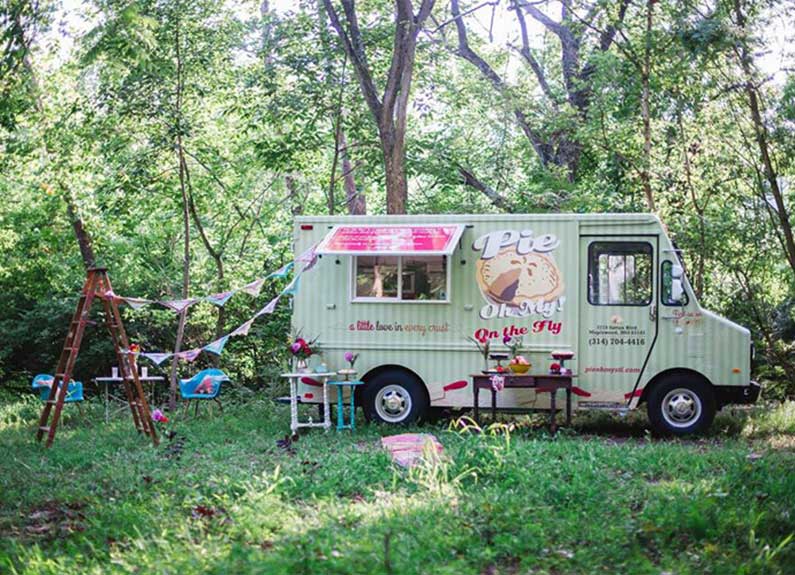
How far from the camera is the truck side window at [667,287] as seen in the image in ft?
36.6

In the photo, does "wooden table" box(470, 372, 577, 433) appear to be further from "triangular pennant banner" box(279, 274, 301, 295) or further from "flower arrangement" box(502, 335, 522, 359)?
"triangular pennant banner" box(279, 274, 301, 295)

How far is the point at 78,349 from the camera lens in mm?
10578

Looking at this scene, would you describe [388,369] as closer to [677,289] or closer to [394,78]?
[677,289]

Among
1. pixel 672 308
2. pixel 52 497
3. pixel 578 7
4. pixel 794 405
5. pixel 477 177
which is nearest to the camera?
pixel 52 497

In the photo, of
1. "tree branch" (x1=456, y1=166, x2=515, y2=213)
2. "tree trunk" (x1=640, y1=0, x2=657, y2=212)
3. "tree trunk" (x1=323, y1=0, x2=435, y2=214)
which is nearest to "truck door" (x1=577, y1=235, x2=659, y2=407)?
"tree trunk" (x1=640, y1=0, x2=657, y2=212)

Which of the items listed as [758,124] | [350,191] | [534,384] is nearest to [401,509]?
[534,384]

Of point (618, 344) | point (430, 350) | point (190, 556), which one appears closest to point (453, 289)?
point (430, 350)

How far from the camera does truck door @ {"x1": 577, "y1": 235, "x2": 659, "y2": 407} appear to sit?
11.2 m

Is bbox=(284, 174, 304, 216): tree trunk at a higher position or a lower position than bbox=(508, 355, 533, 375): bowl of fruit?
higher

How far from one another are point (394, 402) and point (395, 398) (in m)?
0.05

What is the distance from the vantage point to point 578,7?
53.1 ft

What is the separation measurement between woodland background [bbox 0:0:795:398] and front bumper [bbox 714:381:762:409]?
5.24 feet

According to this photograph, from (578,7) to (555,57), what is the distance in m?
5.62

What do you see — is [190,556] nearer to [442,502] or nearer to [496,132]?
[442,502]
